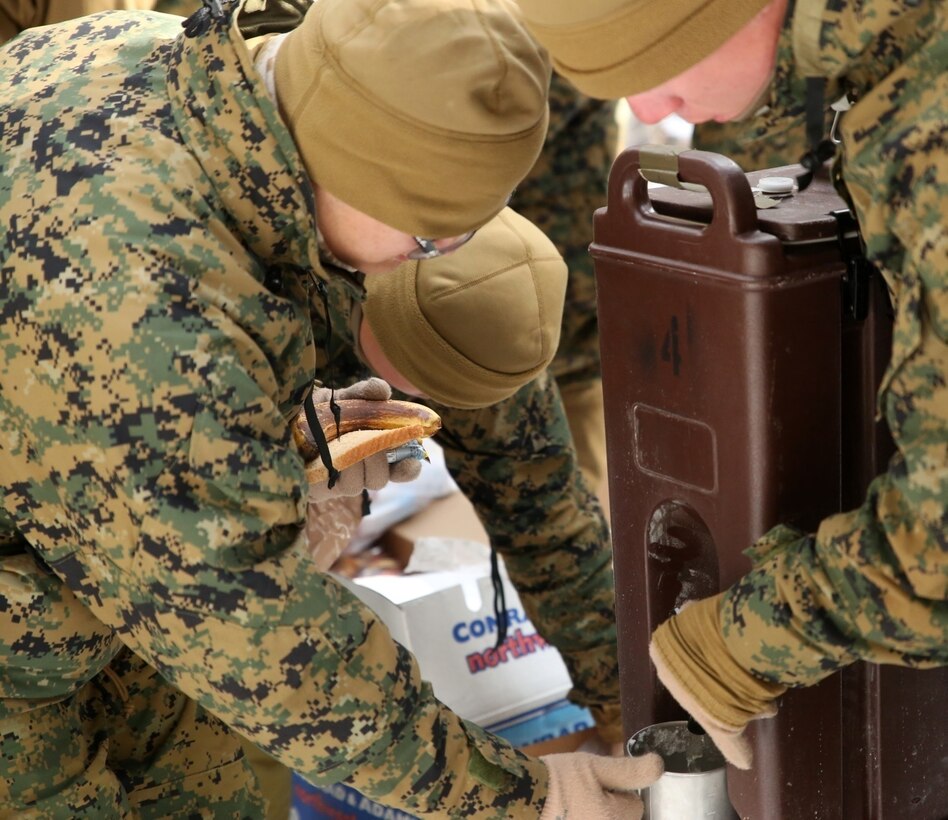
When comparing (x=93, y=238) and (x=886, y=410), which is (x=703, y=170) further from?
(x=93, y=238)

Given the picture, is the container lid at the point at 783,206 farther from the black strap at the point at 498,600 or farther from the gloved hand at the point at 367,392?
the black strap at the point at 498,600

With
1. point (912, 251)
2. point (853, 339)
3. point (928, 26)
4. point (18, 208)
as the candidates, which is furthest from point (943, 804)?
point (18, 208)

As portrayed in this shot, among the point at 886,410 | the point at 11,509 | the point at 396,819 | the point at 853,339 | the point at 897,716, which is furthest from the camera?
the point at 396,819

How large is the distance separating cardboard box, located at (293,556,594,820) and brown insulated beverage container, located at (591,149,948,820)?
792mm

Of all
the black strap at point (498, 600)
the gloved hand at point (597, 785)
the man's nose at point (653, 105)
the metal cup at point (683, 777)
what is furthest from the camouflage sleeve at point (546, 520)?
the man's nose at point (653, 105)

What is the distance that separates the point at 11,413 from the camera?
1.39 m

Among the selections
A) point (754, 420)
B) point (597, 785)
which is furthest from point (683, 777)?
point (754, 420)

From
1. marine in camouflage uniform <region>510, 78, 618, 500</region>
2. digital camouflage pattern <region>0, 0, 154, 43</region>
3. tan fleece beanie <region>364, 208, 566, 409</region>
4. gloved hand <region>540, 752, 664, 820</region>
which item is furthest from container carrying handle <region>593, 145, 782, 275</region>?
marine in camouflage uniform <region>510, 78, 618, 500</region>

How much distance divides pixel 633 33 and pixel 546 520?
1229mm

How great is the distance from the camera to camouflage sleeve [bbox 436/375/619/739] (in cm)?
232

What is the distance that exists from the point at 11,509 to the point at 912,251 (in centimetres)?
99

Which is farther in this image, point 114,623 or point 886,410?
point 114,623

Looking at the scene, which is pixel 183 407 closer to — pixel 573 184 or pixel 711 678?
pixel 711 678

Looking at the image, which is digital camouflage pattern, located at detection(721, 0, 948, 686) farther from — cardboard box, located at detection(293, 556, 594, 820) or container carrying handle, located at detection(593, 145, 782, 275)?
cardboard box, located at detection(293, 556, 594, 820)
